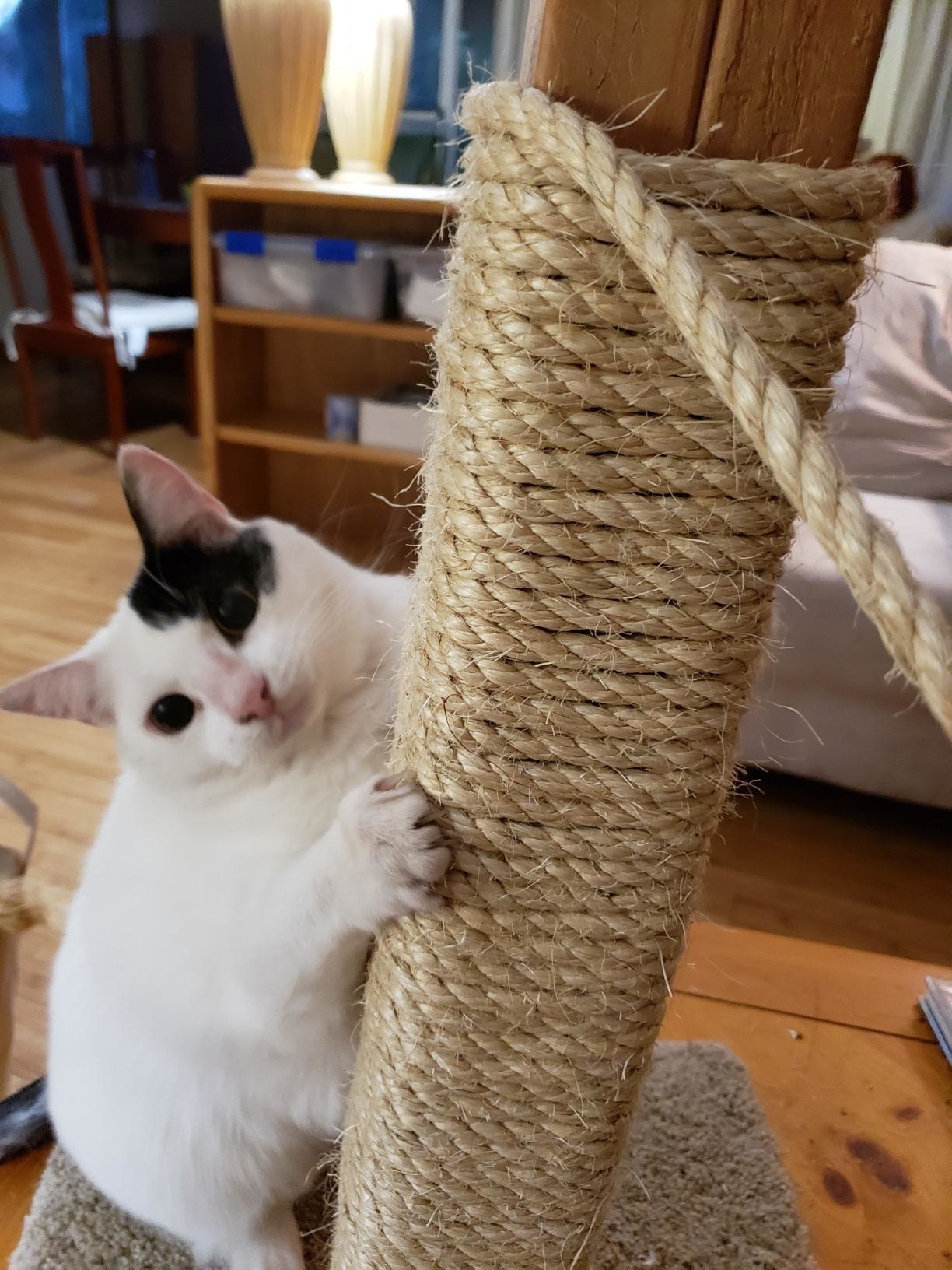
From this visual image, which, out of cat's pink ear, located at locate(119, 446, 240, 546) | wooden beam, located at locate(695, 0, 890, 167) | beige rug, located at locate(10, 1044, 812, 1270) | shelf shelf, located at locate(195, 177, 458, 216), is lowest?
beige rug, located at locate(10, 1044, 812, 1270)

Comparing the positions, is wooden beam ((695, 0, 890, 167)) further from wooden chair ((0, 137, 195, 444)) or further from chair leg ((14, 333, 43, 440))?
chair leg ((14, 333, 43, 440))

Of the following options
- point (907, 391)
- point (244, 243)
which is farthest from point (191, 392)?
point (907, 391)

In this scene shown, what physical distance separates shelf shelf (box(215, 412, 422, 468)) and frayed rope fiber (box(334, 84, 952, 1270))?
207 cm

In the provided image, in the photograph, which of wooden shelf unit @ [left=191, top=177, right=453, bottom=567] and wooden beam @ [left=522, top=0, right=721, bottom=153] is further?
wooden shelf unit @ [left=191, top=177, right=453, bottom=567]

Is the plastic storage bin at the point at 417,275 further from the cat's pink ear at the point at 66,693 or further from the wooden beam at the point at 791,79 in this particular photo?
the wooden beam at the point at 791,79

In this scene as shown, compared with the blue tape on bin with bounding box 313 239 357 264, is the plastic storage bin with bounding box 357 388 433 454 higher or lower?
lower

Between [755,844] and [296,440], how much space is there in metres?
1.66

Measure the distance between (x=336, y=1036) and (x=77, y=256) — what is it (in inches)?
160

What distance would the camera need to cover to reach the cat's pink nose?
73 cm

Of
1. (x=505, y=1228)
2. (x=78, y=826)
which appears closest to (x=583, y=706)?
(x=505, y=1228)

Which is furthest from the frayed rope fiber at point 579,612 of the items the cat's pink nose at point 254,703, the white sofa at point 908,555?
the white sofa at point 908,555

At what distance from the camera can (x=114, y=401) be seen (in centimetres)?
374

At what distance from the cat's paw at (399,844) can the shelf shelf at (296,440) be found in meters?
2.05

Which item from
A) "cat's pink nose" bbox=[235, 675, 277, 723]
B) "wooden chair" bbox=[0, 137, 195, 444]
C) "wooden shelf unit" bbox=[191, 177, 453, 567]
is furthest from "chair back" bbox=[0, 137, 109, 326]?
→ "cat's pink nose" bbox=[235, 675, 277, 723]
